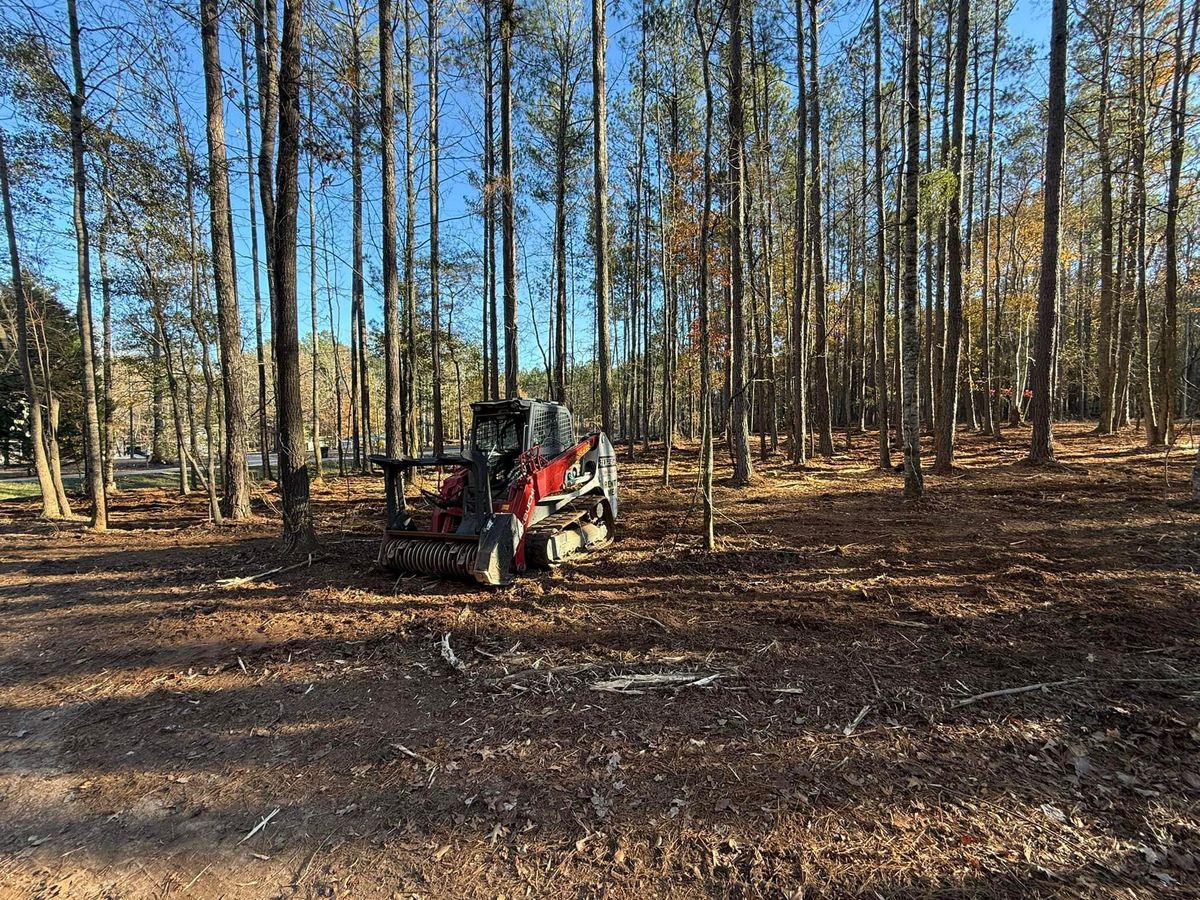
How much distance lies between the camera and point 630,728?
3418mm

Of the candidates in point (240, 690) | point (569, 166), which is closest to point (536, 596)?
point (240, 690)

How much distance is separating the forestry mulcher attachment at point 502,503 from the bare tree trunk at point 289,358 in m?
1.54

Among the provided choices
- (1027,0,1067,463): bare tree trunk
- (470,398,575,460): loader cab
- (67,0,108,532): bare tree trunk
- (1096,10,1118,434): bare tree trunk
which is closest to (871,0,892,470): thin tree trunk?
(1027,0,1067,463): bare tree trunk

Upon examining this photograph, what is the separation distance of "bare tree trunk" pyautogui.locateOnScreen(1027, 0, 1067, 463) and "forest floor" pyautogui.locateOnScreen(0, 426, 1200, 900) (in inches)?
258

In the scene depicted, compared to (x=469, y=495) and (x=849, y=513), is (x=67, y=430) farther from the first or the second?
(x=849, y=513)

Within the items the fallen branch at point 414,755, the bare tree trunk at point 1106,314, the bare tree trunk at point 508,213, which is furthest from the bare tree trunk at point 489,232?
the bare tree trunk at point 1106,314

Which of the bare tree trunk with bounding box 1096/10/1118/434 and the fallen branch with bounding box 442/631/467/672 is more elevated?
the bare tree trunk with bounding box 1096/10/1118/434

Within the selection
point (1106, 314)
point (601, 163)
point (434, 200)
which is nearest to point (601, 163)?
point (601, 163)

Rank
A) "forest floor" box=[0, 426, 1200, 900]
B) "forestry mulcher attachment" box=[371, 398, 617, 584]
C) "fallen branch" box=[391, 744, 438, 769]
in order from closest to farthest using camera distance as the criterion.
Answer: "forest floor" box=[0, 426, 1200, 900] → "fallen branch" box=[391, 744, 438, 769] → "forestry mulcher attachment" box=[371, 398, 617, 584]

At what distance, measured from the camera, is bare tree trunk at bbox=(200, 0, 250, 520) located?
10633 millimetres

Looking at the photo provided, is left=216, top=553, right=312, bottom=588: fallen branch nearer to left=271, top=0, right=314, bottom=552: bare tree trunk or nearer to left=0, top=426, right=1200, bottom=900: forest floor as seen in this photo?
left=0, top=426, right=1200, bottom=900: forest floor

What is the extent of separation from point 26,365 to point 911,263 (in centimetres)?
1995

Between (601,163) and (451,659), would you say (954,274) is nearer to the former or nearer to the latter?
(601,163)

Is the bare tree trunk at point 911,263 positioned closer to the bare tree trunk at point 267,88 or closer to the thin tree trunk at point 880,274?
the thin tree trunk at point 880,274
